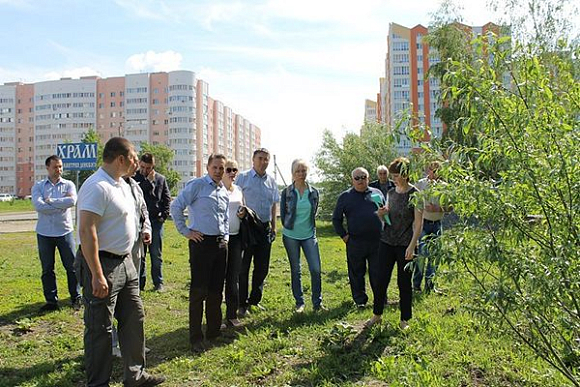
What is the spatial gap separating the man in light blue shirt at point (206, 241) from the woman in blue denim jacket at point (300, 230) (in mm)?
1163

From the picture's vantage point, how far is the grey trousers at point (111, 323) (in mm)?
3588

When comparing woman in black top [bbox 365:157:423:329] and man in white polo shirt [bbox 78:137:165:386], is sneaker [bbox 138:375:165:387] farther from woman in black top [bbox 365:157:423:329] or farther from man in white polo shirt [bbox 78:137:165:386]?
woman in black top [bbox 365:157:423:329]

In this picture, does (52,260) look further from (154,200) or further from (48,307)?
(154,200)

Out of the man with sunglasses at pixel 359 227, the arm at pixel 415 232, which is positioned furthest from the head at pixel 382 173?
the arm at pixel 415 232

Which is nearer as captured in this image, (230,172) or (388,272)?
(388,272)

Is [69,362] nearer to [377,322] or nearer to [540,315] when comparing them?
[377,322]

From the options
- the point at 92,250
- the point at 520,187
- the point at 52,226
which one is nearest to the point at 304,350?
the point at 92,250

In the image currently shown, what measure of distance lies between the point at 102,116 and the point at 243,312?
97.9 m

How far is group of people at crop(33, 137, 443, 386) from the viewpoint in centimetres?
362

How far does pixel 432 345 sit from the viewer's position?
4.54 m

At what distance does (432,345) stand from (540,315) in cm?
207

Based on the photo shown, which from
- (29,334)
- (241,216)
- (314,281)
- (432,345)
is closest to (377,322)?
(432,345)

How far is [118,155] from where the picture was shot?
380 centimetres

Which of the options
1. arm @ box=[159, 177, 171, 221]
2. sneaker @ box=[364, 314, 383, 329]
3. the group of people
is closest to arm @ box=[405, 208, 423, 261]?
the group of people
